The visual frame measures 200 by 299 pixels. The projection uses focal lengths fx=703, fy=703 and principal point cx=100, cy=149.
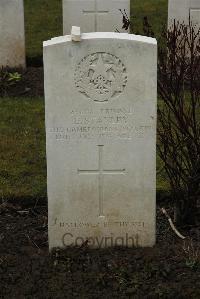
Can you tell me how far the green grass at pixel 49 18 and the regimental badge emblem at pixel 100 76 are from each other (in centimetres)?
604

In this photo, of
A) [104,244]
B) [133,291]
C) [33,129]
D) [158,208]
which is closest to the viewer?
[133,291]

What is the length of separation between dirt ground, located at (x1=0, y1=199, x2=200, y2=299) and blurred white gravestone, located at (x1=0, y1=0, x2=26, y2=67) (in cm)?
500

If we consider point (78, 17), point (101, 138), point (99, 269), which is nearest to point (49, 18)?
point (78, 17)

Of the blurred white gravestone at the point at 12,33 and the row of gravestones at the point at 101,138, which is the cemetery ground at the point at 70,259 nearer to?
the row of gravestones at the point at 101,138

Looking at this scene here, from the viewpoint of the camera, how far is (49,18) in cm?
1234

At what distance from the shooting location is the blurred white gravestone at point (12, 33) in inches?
378

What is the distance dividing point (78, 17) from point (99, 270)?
5.80 m

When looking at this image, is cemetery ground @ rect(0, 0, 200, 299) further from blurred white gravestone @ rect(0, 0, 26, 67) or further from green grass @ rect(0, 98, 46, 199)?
blurred white gravestone @ rect(0, 0, 26, 67)

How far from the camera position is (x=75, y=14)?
9.88 metres

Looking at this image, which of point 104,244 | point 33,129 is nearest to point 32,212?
point 104,244

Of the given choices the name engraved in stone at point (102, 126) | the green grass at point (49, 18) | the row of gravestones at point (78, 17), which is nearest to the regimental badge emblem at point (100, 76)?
the name engraved in stone at point (102, 126)

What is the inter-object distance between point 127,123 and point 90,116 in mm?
254

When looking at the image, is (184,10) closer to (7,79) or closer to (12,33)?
(12,33)

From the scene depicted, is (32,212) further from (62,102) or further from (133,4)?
(133,4)
